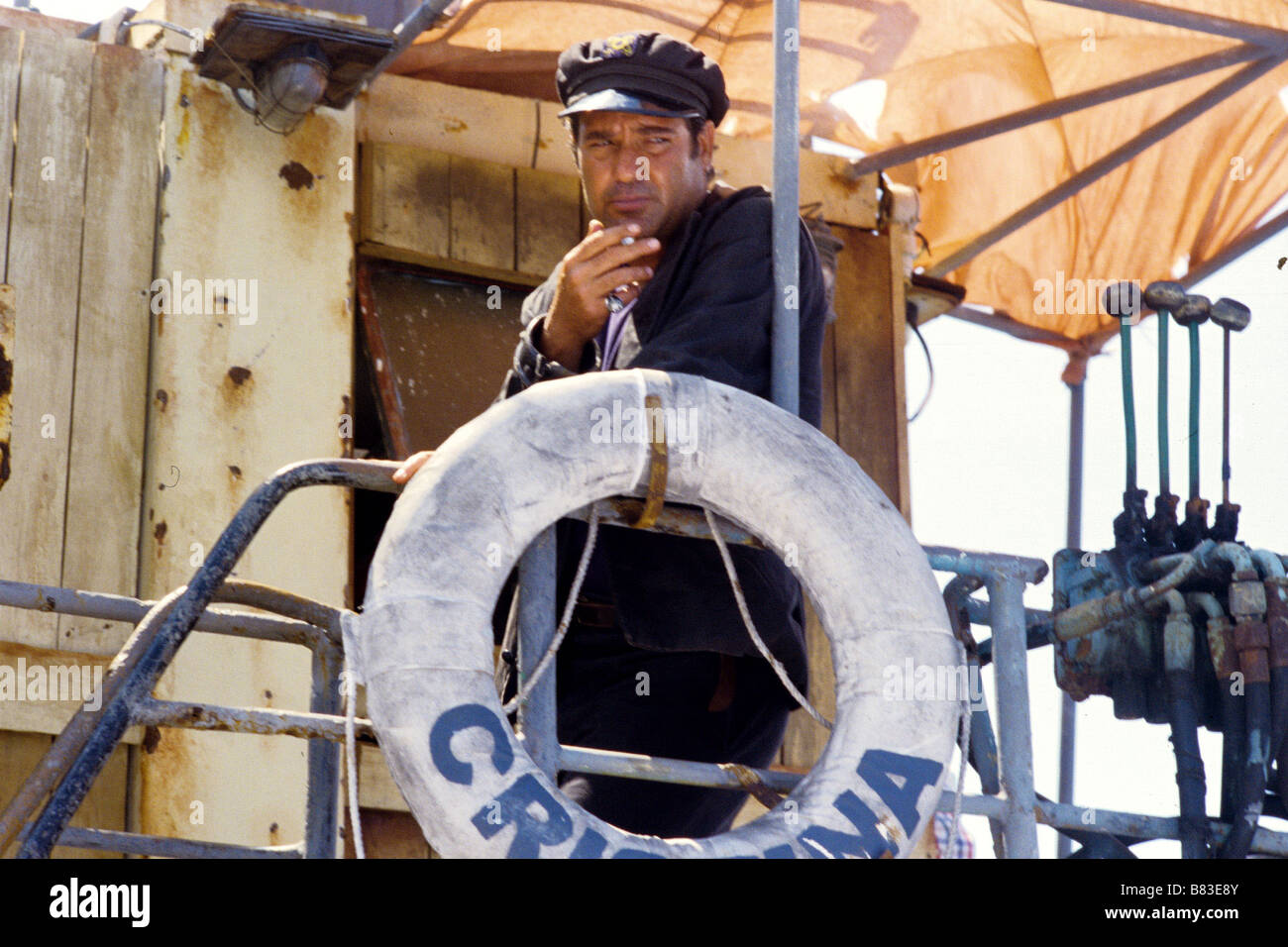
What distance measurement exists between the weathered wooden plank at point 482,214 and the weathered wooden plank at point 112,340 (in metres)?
0.92

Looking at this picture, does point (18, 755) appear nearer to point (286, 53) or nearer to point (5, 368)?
point (5, 368)

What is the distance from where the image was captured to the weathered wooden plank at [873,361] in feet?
19.6

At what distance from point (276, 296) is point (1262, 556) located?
274 cm

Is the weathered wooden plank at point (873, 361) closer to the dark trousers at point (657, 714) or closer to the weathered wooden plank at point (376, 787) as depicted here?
the weathered wooden plank at point (376, 787)

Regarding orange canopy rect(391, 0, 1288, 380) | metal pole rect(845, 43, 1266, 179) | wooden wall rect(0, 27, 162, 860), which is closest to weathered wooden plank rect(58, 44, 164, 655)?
wooden wall rect(0, 27, 162, 860)

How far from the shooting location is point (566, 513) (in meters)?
2.86

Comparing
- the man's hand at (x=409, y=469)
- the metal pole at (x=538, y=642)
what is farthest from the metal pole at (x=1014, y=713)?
the man's hand at (x=409, y=469)

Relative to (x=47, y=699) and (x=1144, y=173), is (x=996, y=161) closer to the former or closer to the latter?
(x=1144, y=173)

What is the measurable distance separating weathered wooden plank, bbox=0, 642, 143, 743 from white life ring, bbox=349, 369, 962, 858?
2.12 meters

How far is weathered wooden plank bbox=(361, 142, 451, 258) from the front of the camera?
5449 mm

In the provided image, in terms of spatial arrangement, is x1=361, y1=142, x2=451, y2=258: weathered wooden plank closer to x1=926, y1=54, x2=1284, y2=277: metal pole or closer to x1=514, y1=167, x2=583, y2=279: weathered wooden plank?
x1=514, y1=167, x2=583, y2=279: weathered wooden plank

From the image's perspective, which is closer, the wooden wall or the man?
the man

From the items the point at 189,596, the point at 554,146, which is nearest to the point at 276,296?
the point at 554,146

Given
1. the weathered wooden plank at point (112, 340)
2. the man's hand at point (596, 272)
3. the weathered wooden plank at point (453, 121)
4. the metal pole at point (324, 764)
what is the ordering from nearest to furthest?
the man's hand at point (596, 272) < the metal pole at point (324, 764) < the weathered wooden plank at point (112, 340) < the weathered wooden plank at point (453, 121)
